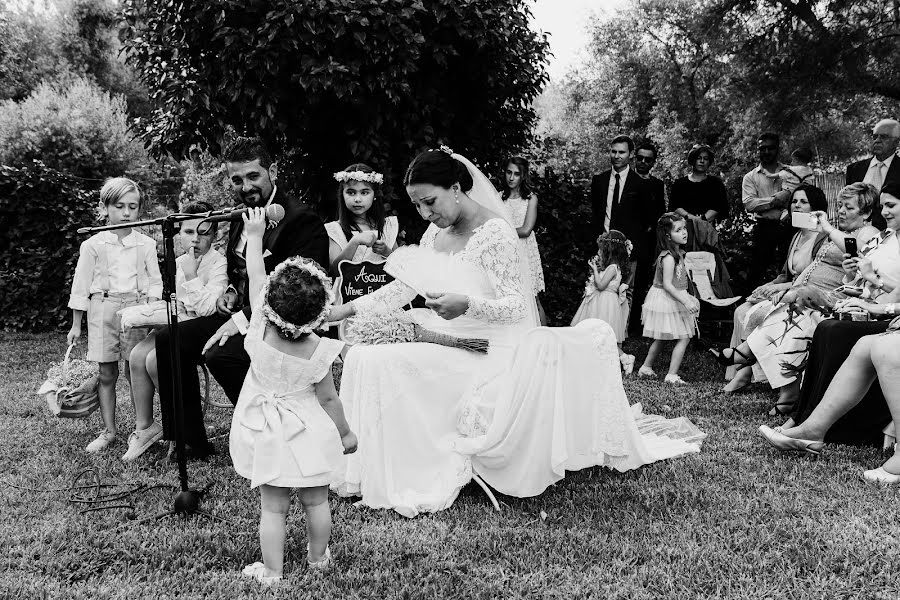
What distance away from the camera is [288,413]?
2.87m

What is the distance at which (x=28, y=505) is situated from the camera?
12.5 feet

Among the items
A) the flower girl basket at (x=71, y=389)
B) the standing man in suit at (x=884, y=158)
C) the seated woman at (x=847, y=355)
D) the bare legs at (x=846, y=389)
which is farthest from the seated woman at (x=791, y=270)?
the flower girl basket at (x=71, y=389)

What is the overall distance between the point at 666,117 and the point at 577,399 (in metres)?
20.0

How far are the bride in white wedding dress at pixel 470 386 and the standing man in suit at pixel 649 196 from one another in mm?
4256

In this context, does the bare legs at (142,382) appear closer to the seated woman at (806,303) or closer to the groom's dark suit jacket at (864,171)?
the seated woman at (806,303)

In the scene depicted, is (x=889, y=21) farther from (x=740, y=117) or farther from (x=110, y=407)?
(x=110, y=407)

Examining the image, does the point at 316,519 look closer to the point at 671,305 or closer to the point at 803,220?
the point at 803,220

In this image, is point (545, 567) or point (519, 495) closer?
point (545, 567)

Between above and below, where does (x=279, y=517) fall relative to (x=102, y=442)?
above

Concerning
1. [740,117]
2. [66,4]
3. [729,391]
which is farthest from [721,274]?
[66,4]

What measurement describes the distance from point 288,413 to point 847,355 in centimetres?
347

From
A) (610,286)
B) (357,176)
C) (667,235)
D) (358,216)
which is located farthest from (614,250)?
(357,176)

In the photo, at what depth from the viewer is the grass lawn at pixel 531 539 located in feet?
9.40

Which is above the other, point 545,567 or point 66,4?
point 66,4
